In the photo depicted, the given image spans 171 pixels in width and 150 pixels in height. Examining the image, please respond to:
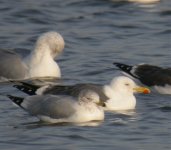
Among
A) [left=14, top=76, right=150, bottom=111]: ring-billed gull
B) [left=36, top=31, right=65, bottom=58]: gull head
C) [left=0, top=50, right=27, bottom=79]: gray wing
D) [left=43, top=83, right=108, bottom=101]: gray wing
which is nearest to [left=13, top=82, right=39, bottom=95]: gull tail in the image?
[left=14, top=76, right=150, bottom=111]: ring-billed gull

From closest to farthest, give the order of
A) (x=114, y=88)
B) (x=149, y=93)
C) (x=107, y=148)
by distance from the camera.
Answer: (x=107, y=148)
(x=114, y=88)
(x=149, y=93)

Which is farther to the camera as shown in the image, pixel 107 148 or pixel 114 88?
pixel 114 88

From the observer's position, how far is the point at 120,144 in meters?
12.3

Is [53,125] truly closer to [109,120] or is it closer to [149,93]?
[109,120]

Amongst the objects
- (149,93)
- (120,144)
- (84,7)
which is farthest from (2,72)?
(84,7)

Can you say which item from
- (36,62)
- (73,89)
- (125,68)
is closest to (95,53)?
(36,62)

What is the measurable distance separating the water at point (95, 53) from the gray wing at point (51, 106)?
0.15 m

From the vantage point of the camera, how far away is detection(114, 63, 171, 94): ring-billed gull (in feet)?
51.0

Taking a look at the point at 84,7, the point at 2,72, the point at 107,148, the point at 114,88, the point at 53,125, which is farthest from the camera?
the point at 84,7

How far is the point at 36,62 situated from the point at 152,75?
6.78 feet

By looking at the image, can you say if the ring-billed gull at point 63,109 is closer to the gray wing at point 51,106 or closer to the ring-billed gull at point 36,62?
the gray wing at point 51,106

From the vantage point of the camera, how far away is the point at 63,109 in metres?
13.2

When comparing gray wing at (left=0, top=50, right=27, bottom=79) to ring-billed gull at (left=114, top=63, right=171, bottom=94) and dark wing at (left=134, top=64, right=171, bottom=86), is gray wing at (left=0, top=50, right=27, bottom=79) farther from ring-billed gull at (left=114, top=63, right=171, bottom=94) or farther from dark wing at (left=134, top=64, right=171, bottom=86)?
dark wing at (left=134, top=64, right=171, bottom=86)

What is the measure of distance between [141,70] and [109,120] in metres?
2.46
